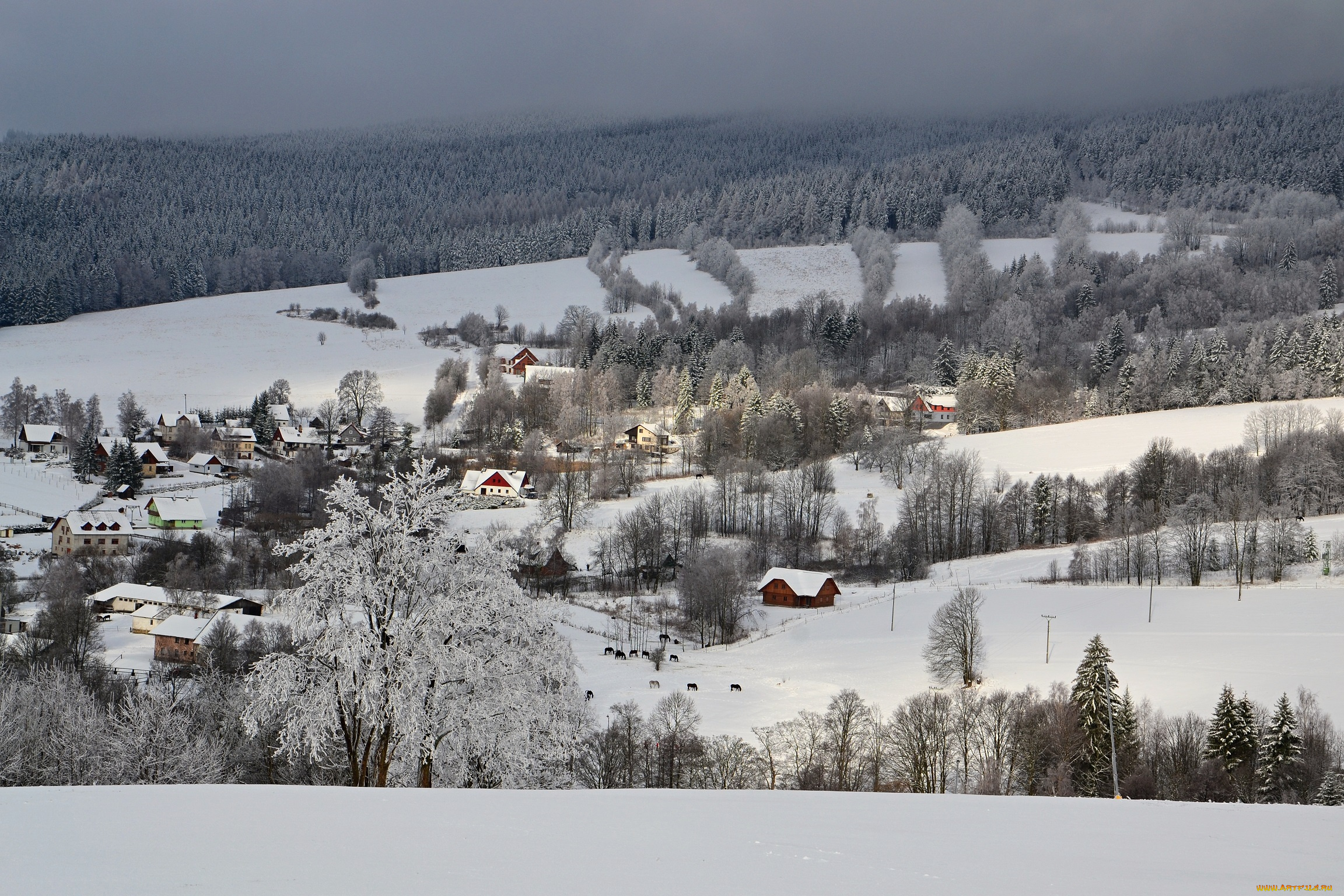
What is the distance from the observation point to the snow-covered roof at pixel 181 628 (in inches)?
1684

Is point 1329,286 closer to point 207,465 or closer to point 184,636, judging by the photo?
point 207,465

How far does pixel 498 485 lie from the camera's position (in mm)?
76875

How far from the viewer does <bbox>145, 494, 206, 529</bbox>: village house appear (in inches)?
2579

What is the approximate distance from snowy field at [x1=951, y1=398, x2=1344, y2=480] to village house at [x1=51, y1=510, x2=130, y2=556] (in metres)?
56.6

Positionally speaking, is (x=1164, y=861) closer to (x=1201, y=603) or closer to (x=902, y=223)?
(x=1201, y=603)

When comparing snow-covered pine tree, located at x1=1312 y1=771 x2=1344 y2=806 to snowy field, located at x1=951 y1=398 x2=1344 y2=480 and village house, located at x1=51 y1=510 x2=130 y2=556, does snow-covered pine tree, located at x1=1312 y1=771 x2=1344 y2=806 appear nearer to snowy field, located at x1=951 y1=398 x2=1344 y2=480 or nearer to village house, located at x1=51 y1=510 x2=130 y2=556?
snowy field, located at x1=951 y1=398 x2=1344 y2=480

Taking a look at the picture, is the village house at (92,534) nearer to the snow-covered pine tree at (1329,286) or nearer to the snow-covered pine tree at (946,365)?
→ the snow-covered pine tree at (946,365)

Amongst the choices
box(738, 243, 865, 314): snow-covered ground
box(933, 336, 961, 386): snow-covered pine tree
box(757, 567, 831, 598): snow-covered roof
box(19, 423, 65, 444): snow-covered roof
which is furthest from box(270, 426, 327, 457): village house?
box(738, 243, 865, 314): snow-covered ground

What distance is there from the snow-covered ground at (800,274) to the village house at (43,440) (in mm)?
83447

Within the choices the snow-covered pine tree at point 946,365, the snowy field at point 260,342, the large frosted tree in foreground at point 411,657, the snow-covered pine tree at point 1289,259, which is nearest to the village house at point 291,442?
the snowy field at point 260,342

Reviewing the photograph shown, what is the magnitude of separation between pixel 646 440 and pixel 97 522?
43.6 m

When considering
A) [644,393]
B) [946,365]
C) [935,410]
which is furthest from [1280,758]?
[946,365]

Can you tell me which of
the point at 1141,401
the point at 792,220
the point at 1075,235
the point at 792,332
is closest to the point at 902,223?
the point at 792,220

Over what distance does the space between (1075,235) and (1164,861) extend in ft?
541
